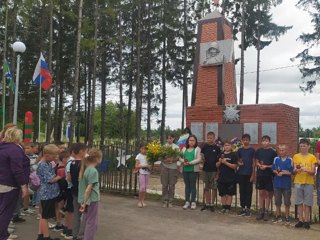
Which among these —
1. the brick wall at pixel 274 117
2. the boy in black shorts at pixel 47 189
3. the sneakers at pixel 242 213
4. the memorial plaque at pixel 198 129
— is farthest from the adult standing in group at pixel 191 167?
the memorial plaque at pixel 198 129

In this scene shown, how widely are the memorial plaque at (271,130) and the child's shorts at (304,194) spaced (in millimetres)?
7802

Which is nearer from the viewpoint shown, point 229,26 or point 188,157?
point 188,157

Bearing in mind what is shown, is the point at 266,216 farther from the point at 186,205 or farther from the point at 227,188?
the point at 186,205

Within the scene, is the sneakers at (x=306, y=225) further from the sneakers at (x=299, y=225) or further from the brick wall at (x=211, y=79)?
the brick wall at (x=211, y=79)

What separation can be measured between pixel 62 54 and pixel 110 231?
25164 millimetres

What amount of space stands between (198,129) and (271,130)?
321 cm

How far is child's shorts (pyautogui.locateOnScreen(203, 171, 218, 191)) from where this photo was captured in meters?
8.68

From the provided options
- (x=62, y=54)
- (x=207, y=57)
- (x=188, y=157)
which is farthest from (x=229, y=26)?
(x=62, y=54)

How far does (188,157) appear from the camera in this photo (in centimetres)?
884

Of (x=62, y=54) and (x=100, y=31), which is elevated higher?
(x=100, y=31)

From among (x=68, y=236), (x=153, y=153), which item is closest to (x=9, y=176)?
(x=68, y=236)

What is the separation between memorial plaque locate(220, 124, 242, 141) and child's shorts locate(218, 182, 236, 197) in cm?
740

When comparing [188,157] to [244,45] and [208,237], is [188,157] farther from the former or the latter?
[244,45]

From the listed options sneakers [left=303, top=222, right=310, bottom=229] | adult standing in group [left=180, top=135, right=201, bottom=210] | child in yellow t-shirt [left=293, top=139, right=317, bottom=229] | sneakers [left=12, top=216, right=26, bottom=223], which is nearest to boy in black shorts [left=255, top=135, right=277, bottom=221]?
child in yellow t-shirt [left=293, top=139, right=317, bottom=229]
